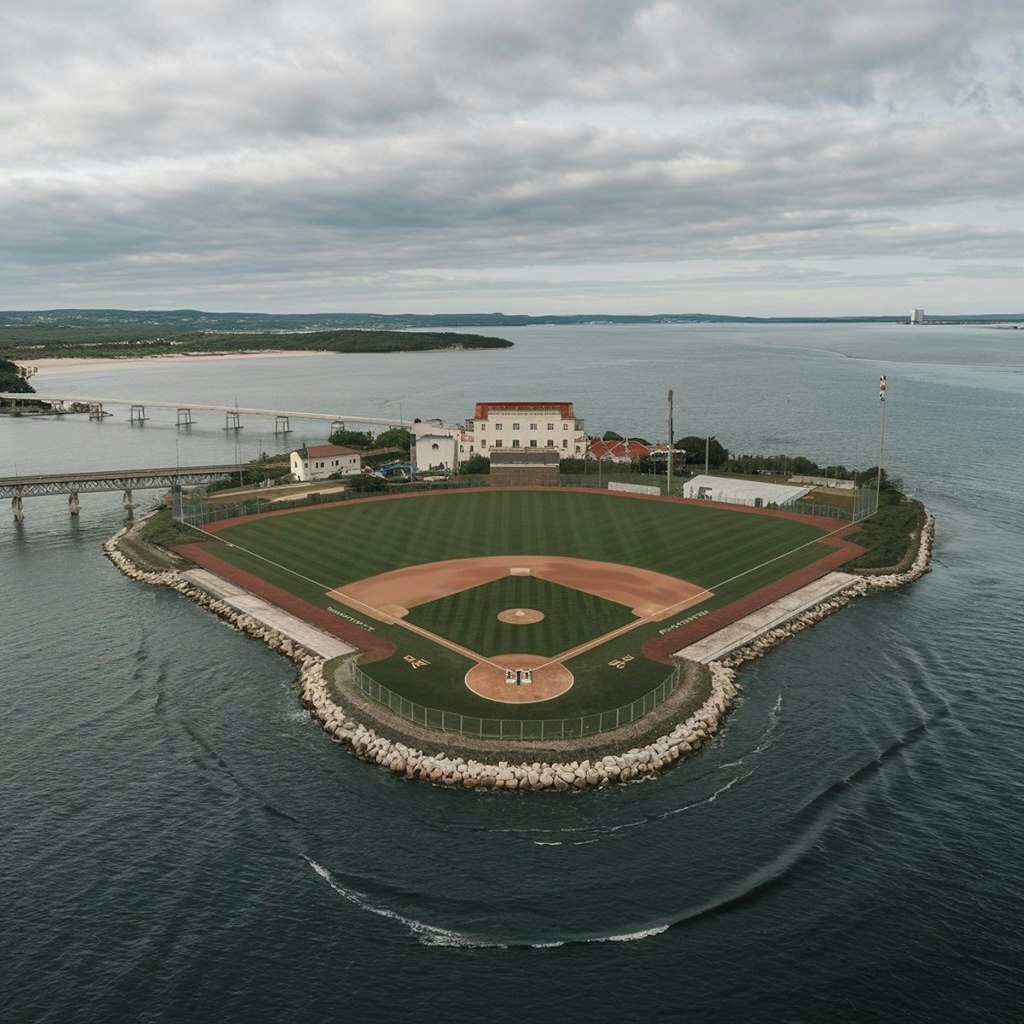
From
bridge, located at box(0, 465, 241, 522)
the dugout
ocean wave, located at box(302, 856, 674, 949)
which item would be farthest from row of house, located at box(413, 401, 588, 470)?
ocean wave, located at box(302, 856, 674, 949)

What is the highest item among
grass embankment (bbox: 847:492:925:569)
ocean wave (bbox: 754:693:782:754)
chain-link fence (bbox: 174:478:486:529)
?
chain-link fence (bbox: 174:478:486:529)

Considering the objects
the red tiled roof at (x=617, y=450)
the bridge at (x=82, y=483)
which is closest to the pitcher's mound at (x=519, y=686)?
the bridge at (x=82, y=483)

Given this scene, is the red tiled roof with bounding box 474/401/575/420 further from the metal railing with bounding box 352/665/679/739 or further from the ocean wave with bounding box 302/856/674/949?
the ocean wave with bounding box 302/856/674/949

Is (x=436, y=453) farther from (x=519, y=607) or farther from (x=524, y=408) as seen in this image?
(x=519, y=607)

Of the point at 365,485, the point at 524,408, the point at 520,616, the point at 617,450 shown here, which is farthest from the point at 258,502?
the point at 617,450

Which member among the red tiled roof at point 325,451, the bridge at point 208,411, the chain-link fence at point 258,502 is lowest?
the chain-link fence at point 258,502

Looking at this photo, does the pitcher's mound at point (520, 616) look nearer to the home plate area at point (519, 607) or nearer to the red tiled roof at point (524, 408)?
the home plate area at point (519, 607)
